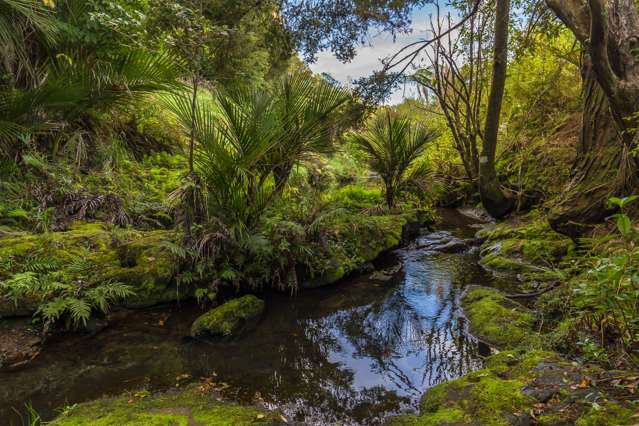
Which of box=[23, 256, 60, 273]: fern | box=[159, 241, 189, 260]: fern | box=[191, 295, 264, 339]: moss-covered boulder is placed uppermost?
box=[159, 241, 189, 260]: fern

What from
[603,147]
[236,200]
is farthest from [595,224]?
[236,200]

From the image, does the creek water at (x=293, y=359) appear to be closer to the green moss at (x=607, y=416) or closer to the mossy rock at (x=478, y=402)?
the mossy rock at (x=478, y=402)

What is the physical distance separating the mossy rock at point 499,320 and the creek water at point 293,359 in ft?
0.41

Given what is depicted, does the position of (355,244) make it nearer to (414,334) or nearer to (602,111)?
(414,334)

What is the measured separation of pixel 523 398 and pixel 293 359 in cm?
Result: 173

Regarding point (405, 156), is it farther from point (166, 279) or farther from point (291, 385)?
point (291, 385)

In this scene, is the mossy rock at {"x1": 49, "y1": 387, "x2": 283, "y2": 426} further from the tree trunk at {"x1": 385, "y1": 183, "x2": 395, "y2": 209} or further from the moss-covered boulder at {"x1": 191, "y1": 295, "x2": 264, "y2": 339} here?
the tree trunk at {"x1": 385, "y1": 183, "x2": 395, "y2": 209}

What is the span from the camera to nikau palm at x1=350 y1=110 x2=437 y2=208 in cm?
696

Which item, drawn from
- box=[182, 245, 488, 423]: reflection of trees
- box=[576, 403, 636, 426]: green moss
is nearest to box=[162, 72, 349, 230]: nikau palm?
box=[182, 245, 488, 423]: reflection of trees

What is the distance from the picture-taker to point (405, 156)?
713 centimetres

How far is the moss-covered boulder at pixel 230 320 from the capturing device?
346 cm

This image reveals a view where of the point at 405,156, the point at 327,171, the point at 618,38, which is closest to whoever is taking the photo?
the point at 618,38

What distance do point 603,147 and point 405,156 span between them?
3.20m

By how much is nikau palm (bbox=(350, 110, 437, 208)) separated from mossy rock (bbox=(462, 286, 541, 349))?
350 centimetres
